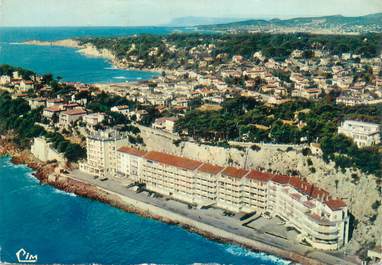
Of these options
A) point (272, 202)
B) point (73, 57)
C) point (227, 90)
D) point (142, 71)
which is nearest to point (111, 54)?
point (73, 57)

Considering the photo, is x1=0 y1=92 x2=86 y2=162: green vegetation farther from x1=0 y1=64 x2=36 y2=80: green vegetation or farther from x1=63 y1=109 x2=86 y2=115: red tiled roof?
x1=0 y1=64 x2=36 y2=80: green vegetation

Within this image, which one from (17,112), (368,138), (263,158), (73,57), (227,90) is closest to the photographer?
(368,138)

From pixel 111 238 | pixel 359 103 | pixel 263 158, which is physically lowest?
pixel 111 238

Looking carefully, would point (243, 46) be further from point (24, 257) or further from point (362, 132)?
point (24, 257)

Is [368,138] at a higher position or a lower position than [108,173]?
higher

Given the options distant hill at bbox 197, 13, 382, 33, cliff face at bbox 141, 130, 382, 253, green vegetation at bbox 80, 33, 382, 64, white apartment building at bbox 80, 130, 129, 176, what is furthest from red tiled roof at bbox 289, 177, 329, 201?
green vegetation at bbox 80, 33, 382, 64

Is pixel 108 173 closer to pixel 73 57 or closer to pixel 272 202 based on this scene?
pixel 272 202

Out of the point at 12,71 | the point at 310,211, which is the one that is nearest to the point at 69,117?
the point at 12,71
